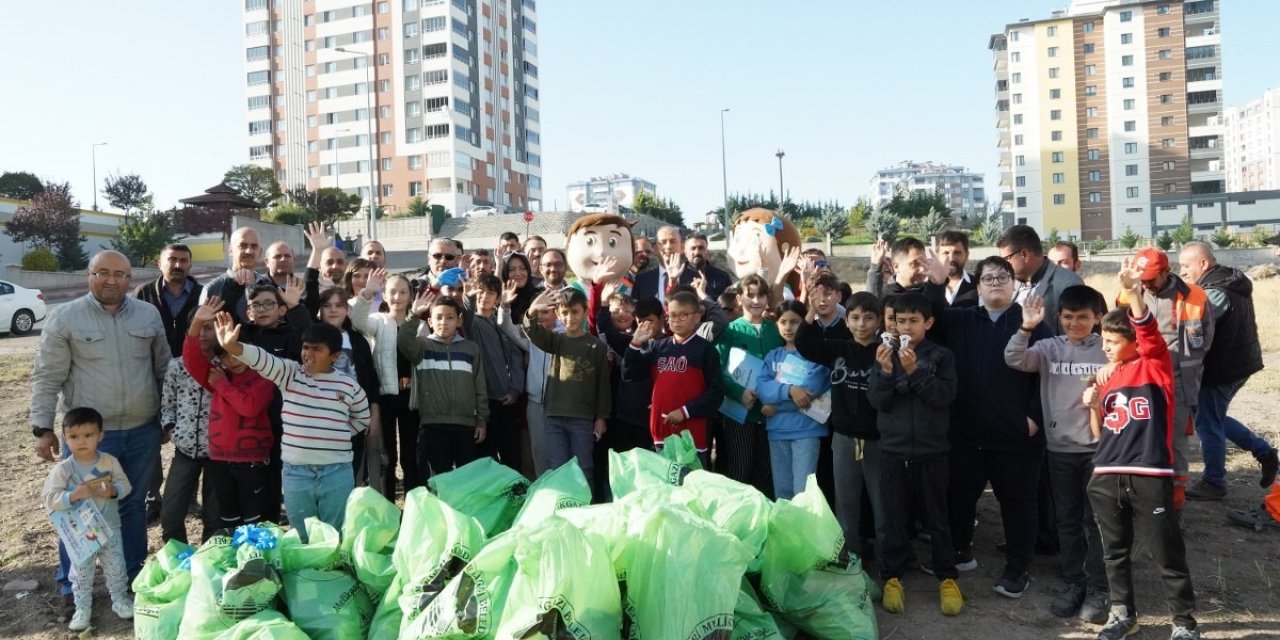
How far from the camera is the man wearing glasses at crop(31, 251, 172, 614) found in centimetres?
417

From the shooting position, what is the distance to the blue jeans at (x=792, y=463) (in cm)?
438

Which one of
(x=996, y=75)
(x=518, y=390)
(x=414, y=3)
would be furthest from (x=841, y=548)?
(x=996, y=75)

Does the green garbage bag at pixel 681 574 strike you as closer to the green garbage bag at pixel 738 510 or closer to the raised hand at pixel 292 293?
the green garbage bag at pixel 738 510

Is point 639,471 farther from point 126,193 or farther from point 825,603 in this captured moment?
point 126,193

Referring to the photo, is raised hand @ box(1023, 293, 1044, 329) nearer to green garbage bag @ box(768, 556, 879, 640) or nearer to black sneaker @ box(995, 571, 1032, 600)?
black sneaker @ box(995, 571, 1032, 600)

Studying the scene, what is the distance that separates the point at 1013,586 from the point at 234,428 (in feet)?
12.2

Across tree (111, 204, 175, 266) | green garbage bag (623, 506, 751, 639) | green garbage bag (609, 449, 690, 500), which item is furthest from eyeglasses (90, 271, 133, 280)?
tree (111, 204, 175, 266)

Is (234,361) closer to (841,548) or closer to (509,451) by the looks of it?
(509,451)

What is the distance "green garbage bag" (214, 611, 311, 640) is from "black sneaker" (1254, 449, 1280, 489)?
18.8ft

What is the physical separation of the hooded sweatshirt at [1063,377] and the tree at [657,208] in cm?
4003

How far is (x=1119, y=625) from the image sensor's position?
137 inches

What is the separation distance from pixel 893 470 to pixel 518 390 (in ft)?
7.28

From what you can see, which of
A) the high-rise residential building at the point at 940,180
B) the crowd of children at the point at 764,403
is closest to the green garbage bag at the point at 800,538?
the crowd of children at the point at 764,403

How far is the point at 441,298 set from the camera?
15.4 ft
